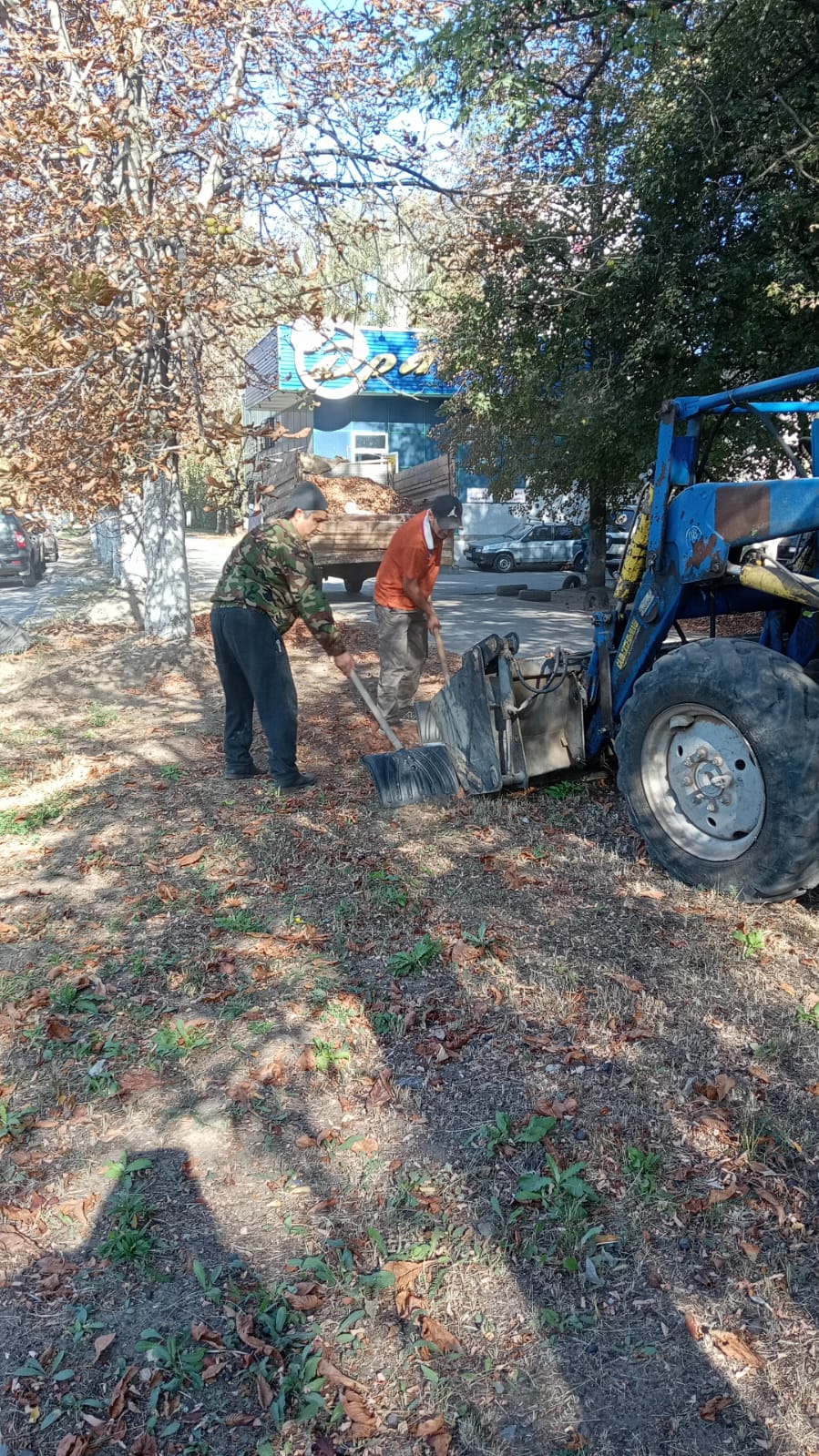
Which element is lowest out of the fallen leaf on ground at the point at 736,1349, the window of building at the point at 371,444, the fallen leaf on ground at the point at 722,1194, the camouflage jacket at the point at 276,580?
the fallen leaf on ground at the point at 736,1349

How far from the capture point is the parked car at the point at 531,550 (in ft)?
96.6

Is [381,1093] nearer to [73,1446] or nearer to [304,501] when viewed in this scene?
[73,1446]

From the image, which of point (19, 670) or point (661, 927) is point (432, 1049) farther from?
point (19, 670)

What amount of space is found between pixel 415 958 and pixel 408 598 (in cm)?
406

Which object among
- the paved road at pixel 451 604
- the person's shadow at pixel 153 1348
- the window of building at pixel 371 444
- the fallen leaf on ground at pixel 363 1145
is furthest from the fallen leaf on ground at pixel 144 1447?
the window of building at pixel 371 444

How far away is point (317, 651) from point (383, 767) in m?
6.18

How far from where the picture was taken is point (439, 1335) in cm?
241

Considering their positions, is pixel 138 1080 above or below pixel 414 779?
below

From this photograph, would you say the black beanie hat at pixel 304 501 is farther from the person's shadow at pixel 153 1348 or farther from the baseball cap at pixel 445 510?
the person's shadow at pixel 153 1348

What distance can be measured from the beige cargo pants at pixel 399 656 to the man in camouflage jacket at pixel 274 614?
1.41 m

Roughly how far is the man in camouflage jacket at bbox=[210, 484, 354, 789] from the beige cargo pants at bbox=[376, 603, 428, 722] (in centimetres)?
141

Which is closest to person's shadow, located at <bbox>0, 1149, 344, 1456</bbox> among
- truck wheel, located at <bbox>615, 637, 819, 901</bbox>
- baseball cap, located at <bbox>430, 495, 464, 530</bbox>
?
truck wheel, located at <bbox>615, 637, 819, 901</bbox>

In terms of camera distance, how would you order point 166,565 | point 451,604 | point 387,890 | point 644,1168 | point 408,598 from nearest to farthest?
1. point 644,1168
2. point 387,890
3. point 408,598
4. point 166,565
5. point 451,604

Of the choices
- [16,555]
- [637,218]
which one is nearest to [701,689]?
[637,218]
